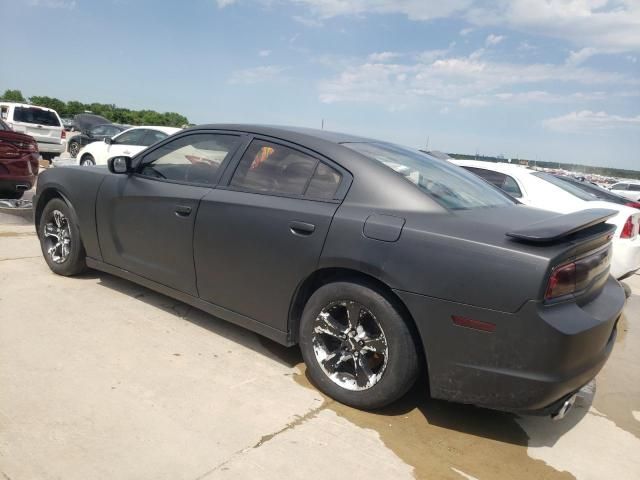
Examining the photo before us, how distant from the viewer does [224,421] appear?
2566 mm

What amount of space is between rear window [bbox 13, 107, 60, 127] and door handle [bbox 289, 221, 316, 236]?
15.1m

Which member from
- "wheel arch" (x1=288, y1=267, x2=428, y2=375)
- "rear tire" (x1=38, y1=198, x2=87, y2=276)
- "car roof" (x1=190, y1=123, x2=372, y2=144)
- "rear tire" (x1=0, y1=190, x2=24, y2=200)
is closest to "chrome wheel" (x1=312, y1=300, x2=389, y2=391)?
"wheel arch" (x1=288, y1=267, x2=428, y2=375)

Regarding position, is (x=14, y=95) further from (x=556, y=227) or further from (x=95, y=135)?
(x=556, y=227)

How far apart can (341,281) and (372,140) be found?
4.23 ft

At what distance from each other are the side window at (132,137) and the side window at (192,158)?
815cm

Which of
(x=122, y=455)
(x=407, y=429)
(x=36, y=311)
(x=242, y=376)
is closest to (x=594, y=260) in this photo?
(x=407, y=429)

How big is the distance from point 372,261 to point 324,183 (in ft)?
2.07

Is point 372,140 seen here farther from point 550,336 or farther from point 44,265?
point 44,265

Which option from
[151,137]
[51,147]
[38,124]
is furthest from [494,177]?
[38,124]

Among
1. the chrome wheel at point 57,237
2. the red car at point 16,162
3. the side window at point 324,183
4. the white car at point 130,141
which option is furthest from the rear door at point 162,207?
the white car at point 130,141

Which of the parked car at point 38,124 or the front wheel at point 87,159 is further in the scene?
the parked car at point 38,124

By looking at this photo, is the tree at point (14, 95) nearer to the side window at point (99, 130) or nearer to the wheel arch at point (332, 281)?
the side window at point (99, 130)

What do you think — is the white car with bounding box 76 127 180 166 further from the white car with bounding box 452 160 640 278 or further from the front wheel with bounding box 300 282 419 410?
the front wheel with bounding box 300 282 419 410

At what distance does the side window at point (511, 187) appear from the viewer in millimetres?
6445
